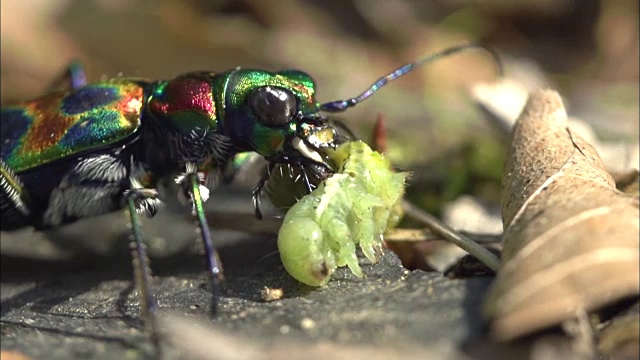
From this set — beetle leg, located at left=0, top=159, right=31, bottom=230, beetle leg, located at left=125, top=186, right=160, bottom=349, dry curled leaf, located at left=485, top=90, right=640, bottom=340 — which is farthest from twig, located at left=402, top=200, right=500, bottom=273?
beetle leg, located at left=0, top=159, right=31, bottom=230

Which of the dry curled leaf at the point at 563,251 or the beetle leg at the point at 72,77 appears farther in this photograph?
the beetle leg at the point at 72,77

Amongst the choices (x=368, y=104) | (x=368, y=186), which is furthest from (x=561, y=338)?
(x=368, y=104)

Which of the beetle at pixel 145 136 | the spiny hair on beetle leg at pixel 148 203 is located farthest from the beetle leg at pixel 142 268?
the beetle at pixel 145 136

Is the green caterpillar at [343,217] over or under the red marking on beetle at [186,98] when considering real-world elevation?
under

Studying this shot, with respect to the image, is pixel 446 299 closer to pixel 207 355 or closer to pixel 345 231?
pixel 345 231

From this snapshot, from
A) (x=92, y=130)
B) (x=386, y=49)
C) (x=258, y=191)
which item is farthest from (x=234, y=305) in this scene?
(x=386, y=49)

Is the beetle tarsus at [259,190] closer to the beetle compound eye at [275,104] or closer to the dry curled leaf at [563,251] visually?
the beetle compound eye at [275,104]
